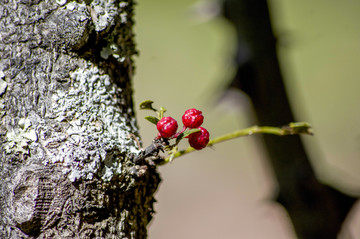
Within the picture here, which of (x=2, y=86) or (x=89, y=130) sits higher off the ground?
(x=2, y=86)

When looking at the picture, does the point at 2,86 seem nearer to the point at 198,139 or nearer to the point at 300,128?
the point at 198,139

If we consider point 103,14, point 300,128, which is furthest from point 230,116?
point 103,14

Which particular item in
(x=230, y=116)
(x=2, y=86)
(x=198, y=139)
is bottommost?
(x=198, y=139)

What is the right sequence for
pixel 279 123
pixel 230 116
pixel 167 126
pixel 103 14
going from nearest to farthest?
pixel 167 126 < pixel 103 14 < pixel 279 123 < pixel 230 116

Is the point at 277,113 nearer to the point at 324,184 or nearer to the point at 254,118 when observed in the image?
the point at 254,118

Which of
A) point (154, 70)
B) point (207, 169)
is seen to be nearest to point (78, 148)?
point (207, 169)

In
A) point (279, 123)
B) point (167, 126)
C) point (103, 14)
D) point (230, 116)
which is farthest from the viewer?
point (230, 116)

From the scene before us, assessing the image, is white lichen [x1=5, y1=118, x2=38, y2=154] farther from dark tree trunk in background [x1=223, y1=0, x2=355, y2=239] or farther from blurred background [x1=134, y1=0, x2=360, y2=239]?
blurred background [x1=134, y1=0, x2=360, y2=239]
